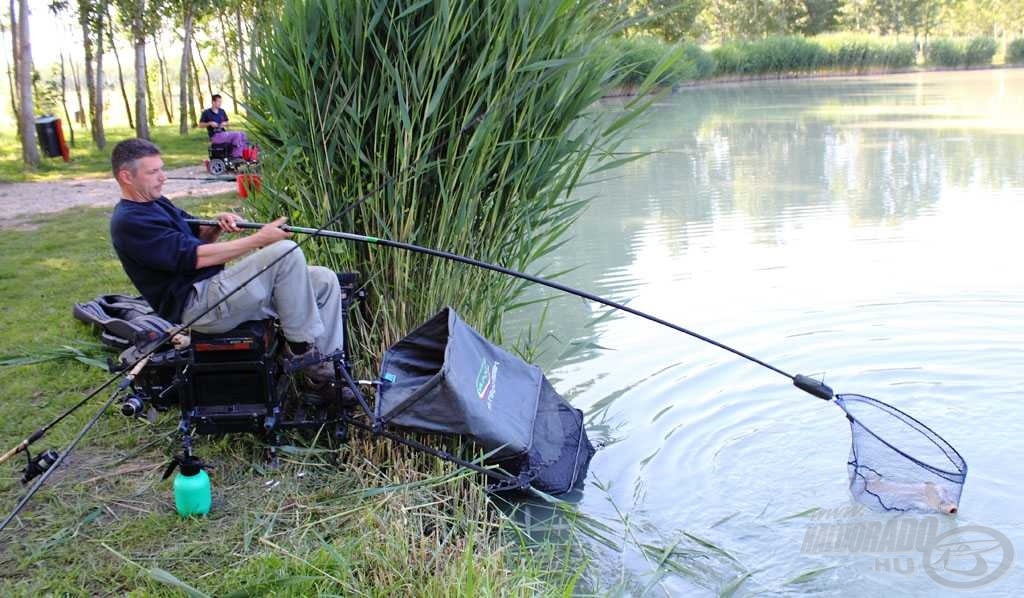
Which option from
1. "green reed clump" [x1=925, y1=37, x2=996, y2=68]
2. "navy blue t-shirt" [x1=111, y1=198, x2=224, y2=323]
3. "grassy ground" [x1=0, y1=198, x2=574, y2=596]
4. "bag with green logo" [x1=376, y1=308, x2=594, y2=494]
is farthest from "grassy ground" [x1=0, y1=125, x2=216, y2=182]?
"green reed clump" [x1=925, y1=37, x2=996, y2=68]

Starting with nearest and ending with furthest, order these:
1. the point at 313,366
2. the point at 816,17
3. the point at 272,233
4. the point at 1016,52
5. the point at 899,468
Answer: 1. the point at 272,233
2. the point at 313,366
3. the point at 899,468
4. the point at 1016,52
5. the point at 816,17

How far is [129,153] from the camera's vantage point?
3680 mm

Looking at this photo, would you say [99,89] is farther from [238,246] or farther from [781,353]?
[238,246]

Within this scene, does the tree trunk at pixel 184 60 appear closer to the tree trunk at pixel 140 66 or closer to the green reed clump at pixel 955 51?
the tree trunk at pixel 140 66

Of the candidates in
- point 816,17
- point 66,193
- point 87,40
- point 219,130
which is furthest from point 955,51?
point 66,193

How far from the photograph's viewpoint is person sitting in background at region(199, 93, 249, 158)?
11344 mm

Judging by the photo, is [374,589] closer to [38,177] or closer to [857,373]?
[857,373]

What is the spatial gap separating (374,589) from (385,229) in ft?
5.82

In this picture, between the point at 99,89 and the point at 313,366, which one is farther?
the point at 99,89

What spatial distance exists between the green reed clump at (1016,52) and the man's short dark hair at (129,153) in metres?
54.7

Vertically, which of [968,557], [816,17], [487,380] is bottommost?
[968,557]

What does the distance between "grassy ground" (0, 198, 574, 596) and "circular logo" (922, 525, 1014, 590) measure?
1460mm

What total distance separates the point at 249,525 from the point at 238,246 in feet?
3.38

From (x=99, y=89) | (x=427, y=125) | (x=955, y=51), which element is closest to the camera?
(x=427, y=125)
